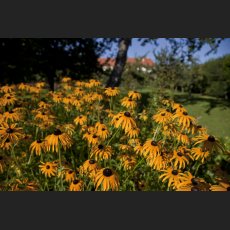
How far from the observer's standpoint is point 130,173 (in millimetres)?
2439

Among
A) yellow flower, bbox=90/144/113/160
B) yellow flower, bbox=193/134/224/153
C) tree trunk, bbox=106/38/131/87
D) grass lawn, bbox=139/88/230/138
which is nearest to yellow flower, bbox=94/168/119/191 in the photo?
yellow flower, bbox=90/144/113/160

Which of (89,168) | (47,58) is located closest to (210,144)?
(89,168)

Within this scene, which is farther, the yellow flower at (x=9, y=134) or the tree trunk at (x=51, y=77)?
the tree trunk at (x=51, y=77)

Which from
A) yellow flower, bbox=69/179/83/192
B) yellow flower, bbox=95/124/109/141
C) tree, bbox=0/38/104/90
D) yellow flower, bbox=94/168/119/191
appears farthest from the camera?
tree, bbox=0/38/104/90

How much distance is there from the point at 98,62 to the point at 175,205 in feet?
26.4

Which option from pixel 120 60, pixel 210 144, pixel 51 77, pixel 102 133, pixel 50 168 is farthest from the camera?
pixel 51 77

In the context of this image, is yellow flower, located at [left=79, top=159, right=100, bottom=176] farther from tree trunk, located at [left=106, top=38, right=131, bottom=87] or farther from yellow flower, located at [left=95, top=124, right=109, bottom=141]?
tree trunk, located at [left=106, top=38, right=131, bottom=87]

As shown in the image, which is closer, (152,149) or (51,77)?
(152,149)

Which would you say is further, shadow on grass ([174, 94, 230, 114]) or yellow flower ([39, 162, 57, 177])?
shadow on grass ([174, 94, 230, 114])

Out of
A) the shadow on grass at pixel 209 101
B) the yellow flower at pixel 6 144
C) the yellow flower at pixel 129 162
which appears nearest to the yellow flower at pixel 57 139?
the yellow flower at pixel 6 144

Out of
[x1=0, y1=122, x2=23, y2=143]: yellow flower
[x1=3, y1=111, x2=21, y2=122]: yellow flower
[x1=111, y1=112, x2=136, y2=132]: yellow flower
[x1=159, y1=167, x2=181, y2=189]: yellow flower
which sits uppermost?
[x1=111, y1=112, x2=136, y2=132]: yellow flower

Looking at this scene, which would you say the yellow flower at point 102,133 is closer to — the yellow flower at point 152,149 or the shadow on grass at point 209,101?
the yellow flower at point 152,149

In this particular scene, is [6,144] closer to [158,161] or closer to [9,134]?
[9,134]

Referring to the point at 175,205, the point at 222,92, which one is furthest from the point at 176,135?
the point at 175,205
